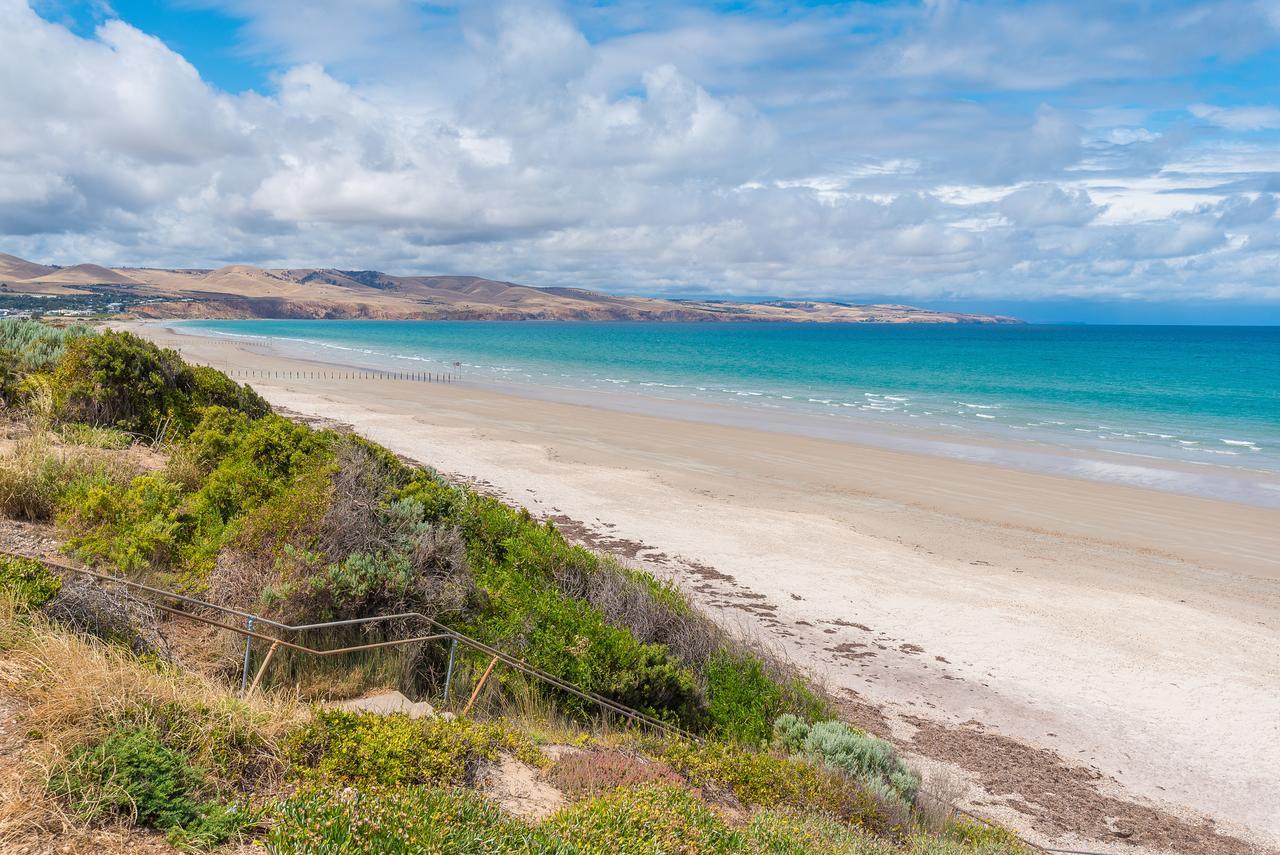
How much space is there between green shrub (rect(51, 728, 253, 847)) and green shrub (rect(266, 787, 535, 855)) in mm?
304

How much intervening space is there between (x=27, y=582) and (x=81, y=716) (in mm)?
1864

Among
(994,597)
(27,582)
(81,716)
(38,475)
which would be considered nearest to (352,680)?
(81,716)

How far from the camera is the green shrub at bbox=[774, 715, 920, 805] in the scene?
20.8 ft

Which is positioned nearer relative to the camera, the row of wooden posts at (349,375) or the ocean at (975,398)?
the ocean at (975,398)

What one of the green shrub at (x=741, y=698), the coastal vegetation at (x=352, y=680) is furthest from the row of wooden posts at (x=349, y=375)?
the green shrub at (x=741, y=698)

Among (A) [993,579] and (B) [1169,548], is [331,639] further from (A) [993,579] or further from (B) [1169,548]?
(B) [1169,548]

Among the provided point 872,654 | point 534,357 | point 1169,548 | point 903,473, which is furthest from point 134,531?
point 534,357

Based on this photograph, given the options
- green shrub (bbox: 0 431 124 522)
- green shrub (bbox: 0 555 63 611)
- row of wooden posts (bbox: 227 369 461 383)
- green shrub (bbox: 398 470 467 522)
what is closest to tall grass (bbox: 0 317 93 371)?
green shrub (bbox: 0 431 124 522)

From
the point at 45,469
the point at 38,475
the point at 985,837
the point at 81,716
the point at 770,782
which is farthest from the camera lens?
the point at 45,469

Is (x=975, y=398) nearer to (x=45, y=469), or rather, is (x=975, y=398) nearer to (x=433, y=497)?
(x=433, y=497)

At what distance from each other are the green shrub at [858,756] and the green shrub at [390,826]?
10.8 feet

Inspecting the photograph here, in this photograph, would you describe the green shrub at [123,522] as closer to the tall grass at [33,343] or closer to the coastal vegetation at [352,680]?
the coastal vegetation at [352,680]

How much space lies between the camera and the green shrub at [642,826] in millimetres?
3961

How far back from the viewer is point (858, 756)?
21.4ft
